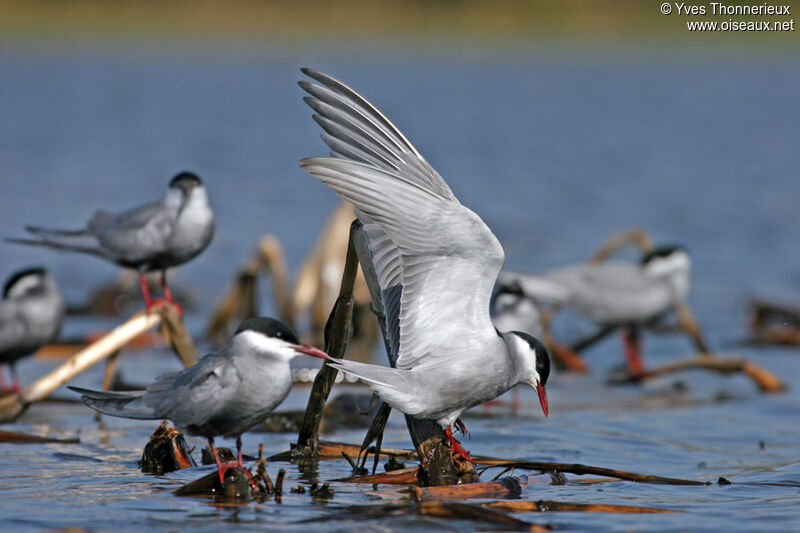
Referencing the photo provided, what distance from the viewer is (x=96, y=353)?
19.2 feet

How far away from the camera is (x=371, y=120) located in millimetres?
4684

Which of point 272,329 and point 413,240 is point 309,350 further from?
point 413,240

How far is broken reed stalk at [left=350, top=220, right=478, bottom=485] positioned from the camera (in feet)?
15.5

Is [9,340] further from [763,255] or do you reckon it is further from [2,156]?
[2,156]

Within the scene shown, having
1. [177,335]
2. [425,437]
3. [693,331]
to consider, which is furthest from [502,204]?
[425,437]

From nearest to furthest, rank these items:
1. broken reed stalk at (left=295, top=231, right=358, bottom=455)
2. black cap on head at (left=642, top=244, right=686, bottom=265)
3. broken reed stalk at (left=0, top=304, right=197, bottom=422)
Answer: broken reed stalk at (left=295, top=231, right=358, bottom=455), broken reed stalk at (left=0, top=304, right=197, bottom=422), black cap on head at (left=642, top=244, right=686, bottom=265)

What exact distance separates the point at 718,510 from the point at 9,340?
16.2 feet

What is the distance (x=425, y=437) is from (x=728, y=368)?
358 cm

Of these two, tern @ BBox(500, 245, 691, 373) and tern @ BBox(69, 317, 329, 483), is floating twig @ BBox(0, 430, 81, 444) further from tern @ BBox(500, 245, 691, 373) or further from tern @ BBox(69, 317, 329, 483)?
tern @ BBox(500, 245, 691, 373)

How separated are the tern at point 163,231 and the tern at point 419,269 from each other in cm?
247

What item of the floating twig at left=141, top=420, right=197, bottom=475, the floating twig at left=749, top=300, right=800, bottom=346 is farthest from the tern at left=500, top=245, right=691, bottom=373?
the floating twig at left=141, top=420, right=197, bottom=475

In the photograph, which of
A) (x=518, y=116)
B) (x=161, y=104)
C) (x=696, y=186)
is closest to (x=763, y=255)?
(x=696, y=186)

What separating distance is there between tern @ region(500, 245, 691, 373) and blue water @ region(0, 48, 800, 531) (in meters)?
0.41

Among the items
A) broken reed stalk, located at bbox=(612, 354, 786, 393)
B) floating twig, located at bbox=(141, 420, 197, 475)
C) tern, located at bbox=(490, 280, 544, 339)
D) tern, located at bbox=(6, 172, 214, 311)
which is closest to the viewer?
floating twig, located at bbox=(141, 420, 197, 475)
